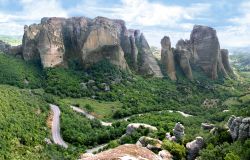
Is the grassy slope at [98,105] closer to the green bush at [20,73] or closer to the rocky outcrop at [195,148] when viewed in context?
the green bush at [20,73]

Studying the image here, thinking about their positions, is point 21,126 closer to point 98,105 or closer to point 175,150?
point 175,150

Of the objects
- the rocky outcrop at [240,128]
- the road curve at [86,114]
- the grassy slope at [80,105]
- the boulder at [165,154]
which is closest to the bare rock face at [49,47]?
the grassy slope at [80,105]

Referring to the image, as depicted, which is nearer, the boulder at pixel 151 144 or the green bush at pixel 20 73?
the boulder at pixel 151 144

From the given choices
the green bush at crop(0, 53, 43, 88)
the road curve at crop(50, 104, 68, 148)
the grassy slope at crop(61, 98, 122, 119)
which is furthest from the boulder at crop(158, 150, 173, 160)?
→ the green bush at crop(0, 53, 43, 88)

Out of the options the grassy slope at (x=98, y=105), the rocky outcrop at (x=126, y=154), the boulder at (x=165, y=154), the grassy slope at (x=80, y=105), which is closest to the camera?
the rocky outcrop at (x=126, y=154)

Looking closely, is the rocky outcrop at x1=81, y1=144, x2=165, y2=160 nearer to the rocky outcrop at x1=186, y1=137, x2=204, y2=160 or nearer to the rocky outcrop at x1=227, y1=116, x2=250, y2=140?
the rocky outcrop at x1=227, y1=116, x2=250, y2=140

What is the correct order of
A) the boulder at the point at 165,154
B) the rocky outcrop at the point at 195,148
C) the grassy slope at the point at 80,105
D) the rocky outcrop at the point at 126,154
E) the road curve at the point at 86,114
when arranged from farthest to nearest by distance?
the road curve at the point at 86,114
the grassy slope at the point at 80,105
the rocky outcrop at the point at 195,148
the boulder at the point at 165,154
the rocky outcrop at the point at 126,154
